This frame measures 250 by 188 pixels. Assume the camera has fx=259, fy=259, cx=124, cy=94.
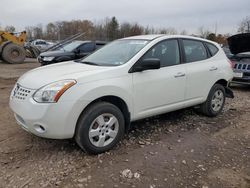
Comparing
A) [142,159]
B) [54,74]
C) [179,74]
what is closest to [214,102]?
[179,74]

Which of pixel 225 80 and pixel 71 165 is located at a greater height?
pixel 225 80

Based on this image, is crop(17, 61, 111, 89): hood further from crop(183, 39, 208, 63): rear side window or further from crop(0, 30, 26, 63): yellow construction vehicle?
crop(0, 30, 26, 63): yellow construction vehicle

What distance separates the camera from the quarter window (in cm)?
418

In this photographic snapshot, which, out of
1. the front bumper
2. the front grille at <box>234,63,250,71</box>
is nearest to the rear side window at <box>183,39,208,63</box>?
the front bumper

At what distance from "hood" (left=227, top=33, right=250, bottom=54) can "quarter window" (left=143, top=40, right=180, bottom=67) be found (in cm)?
385

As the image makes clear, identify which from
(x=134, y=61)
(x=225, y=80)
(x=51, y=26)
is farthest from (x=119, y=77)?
(x=51, y=26)

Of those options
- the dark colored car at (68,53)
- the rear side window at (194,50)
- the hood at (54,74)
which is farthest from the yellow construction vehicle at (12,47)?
the rear side window at (194,50)

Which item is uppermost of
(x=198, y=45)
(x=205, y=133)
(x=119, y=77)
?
(x=198, y=45)

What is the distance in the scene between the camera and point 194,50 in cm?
488

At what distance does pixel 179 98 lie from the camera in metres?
4.47

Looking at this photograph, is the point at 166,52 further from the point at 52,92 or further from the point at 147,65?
the point at 52,92

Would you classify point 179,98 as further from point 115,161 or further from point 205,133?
point 115,161

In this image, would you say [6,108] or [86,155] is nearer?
[86,155]

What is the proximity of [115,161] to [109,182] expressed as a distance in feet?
1.54
